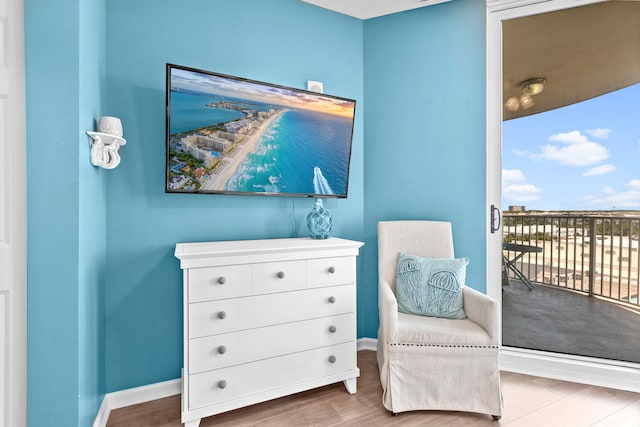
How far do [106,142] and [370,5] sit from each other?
210cm

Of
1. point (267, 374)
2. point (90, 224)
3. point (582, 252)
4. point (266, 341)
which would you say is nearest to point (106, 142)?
point (90, 224)

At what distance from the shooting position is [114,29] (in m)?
1.88

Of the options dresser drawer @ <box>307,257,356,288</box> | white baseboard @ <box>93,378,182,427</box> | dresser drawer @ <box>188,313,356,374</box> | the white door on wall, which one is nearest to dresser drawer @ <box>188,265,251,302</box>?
dresser drawer @ <box>188,313,356,374</box>

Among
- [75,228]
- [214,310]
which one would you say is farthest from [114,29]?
[214,310]

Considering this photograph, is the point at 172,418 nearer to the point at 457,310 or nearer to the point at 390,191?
the point at 457,310

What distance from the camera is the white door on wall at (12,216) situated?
1.20 metres

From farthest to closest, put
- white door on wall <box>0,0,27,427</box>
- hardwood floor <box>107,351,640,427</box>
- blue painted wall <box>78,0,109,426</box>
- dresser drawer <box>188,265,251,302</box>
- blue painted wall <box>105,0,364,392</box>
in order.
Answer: blue painted wall <box>105,0,364,392</box>
hardwood floor <box>107,351,640,427</box>
dresser drawer <box>188,265,251,302</box>
blue painted wall <box>78,0,109,426</box>
white door on wall <box>0,0,27,427</box>

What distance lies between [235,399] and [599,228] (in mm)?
2572

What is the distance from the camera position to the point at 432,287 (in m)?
2.12

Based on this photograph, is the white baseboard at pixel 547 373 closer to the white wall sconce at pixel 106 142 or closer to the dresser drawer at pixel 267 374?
the dresser drawer at pixel 267 374

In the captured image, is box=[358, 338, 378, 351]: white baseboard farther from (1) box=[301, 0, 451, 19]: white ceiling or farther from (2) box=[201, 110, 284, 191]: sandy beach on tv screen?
(1) box=[301, 0, 451, 19]: white ceiling

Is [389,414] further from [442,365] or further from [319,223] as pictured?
[319,223]

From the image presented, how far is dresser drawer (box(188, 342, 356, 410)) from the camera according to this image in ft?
5.57

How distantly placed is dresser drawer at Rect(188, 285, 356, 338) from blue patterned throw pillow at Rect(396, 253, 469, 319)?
0.37m
